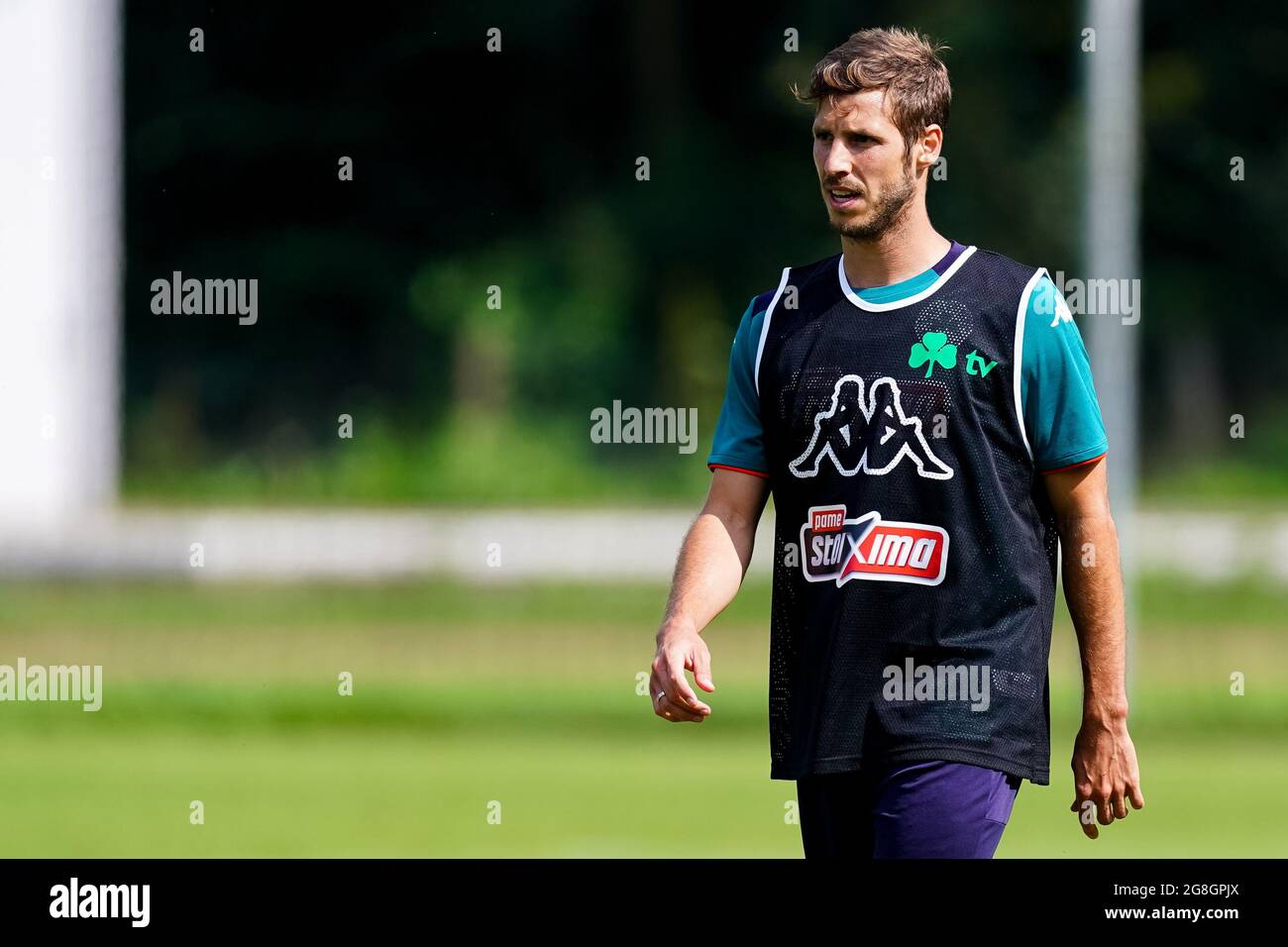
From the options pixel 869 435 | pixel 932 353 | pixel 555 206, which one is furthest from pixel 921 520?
pixel 555 206

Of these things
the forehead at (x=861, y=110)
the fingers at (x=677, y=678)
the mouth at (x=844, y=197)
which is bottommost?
the fingers at (x=677, y=678)

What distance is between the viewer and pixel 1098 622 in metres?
4.46

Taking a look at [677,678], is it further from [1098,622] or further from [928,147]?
[928,147]


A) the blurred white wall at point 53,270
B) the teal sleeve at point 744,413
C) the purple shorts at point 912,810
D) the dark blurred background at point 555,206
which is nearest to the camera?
the purple shorts at point 912,810

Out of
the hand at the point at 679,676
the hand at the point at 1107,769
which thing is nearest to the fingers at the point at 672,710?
the hand at the point at 679,676

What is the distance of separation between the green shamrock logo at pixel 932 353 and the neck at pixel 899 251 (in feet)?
0.53

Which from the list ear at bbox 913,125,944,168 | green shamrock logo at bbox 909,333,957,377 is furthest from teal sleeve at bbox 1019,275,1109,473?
ear at bbox 913,125,944,168

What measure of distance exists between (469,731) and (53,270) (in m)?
13.3

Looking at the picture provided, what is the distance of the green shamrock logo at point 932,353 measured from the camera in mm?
4406

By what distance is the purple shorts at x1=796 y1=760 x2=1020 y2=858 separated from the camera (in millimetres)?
4336

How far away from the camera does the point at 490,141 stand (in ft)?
108

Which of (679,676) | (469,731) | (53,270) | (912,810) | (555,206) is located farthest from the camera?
(555,206)

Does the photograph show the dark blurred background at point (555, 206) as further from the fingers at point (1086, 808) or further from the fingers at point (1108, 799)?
the fingers at point (1108, 799)

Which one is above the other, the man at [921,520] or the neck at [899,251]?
the neck at [899,251]
